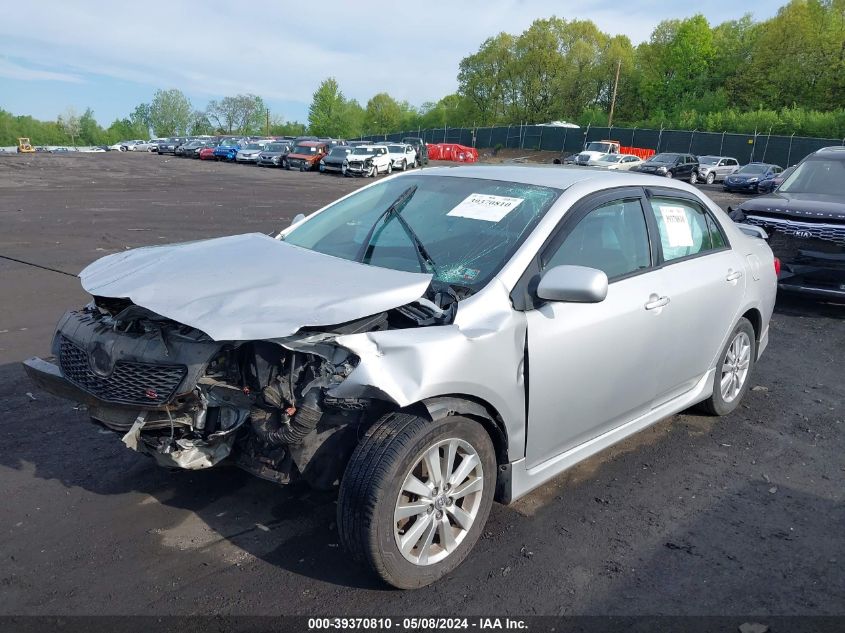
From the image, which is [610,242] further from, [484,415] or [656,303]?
[484,415]

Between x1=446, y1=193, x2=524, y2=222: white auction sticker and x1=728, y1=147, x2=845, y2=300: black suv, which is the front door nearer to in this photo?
x1=446, y1=193, x2=524, y2=222: white auction sticker

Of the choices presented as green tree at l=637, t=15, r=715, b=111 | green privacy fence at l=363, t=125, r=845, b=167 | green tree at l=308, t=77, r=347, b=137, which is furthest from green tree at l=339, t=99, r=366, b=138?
green tree at l=637, t=15, r=715, b=111

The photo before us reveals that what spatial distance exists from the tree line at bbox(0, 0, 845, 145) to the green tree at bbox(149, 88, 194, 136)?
3678 centimetres

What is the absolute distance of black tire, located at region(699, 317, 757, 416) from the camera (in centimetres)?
465

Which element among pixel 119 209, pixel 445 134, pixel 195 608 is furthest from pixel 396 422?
pixel 445 134

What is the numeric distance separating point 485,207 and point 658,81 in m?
86.1

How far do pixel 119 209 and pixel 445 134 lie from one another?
64.4 metres

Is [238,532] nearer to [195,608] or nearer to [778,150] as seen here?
[195,608]

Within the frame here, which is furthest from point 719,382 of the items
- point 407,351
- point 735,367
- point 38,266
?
point 38,266

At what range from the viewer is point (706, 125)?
205 ft

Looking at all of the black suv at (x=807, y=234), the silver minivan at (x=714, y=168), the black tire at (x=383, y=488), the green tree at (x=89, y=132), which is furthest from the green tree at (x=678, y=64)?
the green tree at (x=89, y=132)

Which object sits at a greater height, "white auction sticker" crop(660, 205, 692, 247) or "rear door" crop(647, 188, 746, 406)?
"white auction sticker" crop(660, 205, 692, 247)

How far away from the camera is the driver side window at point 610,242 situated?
3498mm

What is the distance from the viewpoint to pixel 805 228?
299 inches
